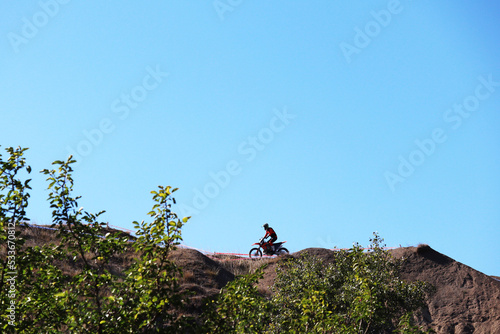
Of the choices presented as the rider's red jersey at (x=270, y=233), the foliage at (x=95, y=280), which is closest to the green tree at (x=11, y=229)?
the foliage at (x=95, y=280)

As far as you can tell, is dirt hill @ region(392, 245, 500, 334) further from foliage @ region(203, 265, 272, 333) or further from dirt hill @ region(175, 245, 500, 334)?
foliage @ region(203, 265, 272, 333)

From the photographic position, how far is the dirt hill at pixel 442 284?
30203 mm

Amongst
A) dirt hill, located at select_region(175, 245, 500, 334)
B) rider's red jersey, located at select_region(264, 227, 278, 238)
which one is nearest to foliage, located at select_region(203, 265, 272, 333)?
dirt hill, located at select_region(175, 245, 500, 334)

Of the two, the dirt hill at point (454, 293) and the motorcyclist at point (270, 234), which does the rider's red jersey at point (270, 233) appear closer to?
the motorcyclist at point (270, 234)

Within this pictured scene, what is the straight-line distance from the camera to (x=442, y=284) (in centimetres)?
3334

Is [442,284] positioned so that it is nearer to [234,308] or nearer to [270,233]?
[270,233]

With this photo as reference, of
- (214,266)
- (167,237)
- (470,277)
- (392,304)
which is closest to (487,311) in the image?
(470,277)

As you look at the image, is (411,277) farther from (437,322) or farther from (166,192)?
(166,192)

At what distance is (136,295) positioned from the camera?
8445mm

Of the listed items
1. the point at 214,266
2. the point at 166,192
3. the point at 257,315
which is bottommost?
the point at 257,315

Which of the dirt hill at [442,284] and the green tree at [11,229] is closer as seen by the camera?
the green tree at [11,229]

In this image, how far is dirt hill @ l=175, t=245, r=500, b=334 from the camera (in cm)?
3020

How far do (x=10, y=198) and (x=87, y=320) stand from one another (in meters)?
2.64

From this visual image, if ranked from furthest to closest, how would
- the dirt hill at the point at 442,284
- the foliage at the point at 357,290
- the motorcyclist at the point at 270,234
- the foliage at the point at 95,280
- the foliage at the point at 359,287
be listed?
the motorcyclist at the point at 270,234 → the dirt hill at the point at 442,284 → the foliage at the point at 359,287 → the foliage at the point at 357,290 → the foliage at the point at 95,280
